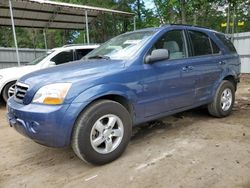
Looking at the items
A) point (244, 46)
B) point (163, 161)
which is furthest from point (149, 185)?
point (244, 46)

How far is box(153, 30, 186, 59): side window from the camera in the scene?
439cm

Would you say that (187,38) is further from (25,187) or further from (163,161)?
(25,187)

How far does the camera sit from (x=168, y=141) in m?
4.27

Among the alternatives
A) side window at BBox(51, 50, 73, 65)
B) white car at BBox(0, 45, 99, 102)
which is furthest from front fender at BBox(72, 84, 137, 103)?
side window at BBox(51, 50, 73, 65)

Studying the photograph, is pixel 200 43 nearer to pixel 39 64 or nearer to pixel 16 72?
pixel 39 64

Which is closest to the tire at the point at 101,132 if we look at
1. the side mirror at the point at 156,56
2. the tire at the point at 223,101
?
the side mirror at the point at 156,56

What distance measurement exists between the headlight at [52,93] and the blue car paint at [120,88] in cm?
5

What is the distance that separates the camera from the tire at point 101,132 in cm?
325

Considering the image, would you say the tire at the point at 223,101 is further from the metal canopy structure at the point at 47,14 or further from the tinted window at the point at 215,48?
the metal canopy structure at the point at 47,14

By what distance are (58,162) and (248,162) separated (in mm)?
2512

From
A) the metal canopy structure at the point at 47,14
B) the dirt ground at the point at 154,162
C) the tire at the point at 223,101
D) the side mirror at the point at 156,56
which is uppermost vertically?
the metal canopy structure at the point at 47,14

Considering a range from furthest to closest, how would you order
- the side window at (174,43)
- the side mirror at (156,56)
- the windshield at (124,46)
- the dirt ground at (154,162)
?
the side window at (174,43) → the windshield at (124,46) → the side mirror at (156,56) → the dirt ground at (154,162)

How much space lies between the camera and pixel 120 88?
11.8 feet

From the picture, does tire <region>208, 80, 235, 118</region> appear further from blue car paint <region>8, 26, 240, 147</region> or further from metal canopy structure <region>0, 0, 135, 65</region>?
metal canopy structure <region>0, 0, 135, 65</region>
